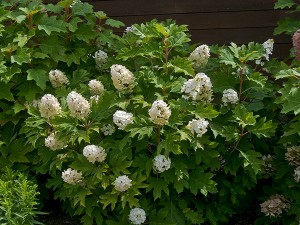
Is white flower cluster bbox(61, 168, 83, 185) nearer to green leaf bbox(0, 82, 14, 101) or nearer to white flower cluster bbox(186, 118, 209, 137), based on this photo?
white flower cluster bbox(186, 118, 209, 137)

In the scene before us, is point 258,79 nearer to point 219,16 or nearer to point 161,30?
point 161,30

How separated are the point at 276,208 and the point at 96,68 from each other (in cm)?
176

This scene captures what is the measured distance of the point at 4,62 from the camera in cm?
434

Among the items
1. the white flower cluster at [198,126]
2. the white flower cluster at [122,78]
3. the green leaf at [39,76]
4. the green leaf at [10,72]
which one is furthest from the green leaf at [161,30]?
the green leaf at [10,72]

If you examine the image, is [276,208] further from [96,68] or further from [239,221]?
[96,68]

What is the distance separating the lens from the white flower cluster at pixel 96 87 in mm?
4246

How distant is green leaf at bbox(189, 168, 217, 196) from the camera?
12.9 ft

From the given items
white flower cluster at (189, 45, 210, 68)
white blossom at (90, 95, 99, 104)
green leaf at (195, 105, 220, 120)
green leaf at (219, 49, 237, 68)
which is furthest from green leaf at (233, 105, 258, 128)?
white blossom at (90, 95, 99, 104)

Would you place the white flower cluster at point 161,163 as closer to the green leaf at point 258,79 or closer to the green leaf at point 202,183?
the green leaf at point 202,183

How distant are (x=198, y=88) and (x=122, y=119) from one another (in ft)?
1.79

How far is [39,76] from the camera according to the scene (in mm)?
4445

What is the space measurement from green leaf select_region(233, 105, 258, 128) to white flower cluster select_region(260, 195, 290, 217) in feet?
2.05

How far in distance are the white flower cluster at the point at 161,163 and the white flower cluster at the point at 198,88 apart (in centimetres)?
45

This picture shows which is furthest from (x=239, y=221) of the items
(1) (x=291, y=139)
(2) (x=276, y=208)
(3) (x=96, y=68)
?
(3) (x=96, y=68)
